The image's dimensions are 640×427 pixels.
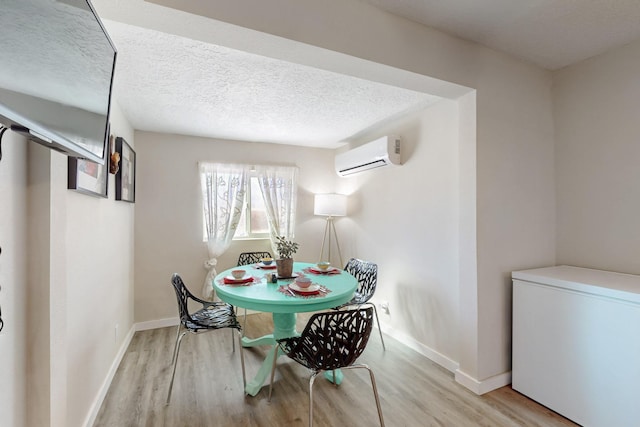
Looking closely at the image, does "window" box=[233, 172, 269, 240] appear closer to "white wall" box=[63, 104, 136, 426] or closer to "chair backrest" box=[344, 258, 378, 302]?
"white wall" box=[63, 104, 136, 426]

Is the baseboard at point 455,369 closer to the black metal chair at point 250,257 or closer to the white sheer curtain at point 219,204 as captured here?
the black metal chair at point 250,257

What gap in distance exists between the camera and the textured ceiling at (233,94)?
5.93 ft

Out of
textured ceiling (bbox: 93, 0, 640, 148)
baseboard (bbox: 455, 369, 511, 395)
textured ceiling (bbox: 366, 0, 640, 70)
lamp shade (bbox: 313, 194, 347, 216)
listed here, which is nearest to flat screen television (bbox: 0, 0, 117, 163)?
textured ceiling (bbox: 93, 0, 640, 148)

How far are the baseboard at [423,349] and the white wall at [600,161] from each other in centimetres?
126

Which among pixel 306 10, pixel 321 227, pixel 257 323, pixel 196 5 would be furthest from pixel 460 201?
pixel 257 323

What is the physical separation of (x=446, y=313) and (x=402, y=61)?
203 centimetres

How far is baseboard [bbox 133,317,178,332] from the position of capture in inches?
128

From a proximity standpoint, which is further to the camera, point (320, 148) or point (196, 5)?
point (320, 148)

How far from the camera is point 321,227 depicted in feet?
13.9

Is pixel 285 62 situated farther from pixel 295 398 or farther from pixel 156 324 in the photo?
pixel 156 324

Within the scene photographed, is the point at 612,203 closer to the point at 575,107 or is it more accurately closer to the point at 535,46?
the point at 575,107

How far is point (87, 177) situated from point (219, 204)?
6.62ft

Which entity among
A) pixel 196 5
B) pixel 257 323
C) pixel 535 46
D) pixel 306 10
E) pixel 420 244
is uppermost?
pixel 535 46

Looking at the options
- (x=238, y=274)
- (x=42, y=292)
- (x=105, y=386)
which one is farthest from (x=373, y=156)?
(x=105, y=386)
